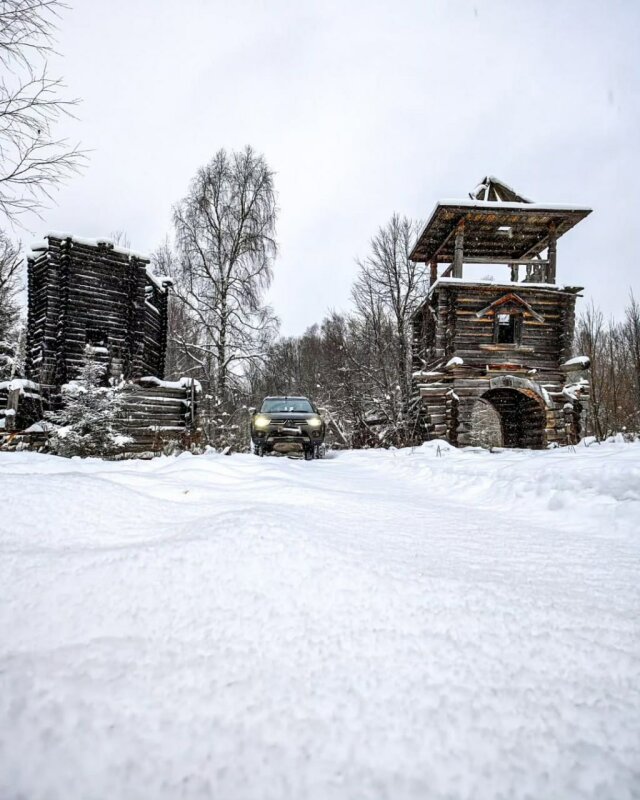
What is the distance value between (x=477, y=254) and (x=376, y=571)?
1531 cm

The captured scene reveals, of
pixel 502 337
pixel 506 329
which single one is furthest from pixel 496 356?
pixel 506 329

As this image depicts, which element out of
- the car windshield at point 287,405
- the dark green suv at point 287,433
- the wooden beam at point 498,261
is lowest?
the dark green suv at point 287,433

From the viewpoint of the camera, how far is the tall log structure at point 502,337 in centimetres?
1070

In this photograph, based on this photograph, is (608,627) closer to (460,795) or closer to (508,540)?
(460,795)

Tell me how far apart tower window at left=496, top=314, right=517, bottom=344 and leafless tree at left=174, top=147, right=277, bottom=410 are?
23.8 ft

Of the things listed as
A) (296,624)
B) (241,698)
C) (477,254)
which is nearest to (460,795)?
(241,698)

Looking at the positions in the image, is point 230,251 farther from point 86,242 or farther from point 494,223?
point 494,223

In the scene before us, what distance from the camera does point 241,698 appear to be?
0.66 meters

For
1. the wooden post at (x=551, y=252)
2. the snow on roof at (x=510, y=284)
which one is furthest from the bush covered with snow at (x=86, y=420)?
the wooden post at (x=551, y=252)

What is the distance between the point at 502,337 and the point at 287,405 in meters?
7.29

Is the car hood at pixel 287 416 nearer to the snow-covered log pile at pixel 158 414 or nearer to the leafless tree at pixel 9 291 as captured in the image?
the snow-covered log pile at pixel 158 414

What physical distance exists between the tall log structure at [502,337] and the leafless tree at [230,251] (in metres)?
5.63

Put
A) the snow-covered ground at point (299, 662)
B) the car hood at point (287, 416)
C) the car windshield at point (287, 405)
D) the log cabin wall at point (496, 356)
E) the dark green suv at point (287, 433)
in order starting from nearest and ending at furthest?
the snow-covered ground at point (299, 662), the dark green suv at point (287, 433), the car hood at point (287, 416), the car windshield at point (287, 405), the log cabin wall at point (496, 356)

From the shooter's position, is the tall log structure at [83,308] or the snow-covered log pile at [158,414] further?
the tall log structure at [83,308]
